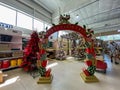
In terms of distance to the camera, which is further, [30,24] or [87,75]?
[30,24]

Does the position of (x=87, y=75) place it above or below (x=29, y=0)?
below

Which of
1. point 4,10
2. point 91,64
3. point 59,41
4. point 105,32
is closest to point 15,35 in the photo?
point 4,10

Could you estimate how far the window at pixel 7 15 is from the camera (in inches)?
227

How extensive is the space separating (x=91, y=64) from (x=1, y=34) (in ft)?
14.6

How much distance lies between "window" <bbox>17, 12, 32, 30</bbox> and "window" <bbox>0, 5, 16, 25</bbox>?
0.38m

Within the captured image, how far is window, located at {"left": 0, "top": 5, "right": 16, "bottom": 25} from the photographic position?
18.9 feet

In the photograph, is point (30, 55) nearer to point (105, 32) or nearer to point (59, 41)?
point (59, 41)

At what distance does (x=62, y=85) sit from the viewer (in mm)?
3186

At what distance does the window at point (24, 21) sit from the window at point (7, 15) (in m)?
0.38

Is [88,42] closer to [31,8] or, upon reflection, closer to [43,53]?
[43,53]

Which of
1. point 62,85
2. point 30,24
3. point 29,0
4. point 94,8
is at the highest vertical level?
point 29,0

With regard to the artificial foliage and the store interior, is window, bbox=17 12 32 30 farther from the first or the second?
the artificial foliage

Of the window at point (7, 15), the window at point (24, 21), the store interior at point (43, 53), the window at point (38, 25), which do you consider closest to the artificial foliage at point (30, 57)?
the store interior at point (43, 53)

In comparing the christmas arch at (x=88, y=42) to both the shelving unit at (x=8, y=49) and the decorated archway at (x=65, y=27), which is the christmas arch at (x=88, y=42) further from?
the shelving unit at (x=8, y=49)
